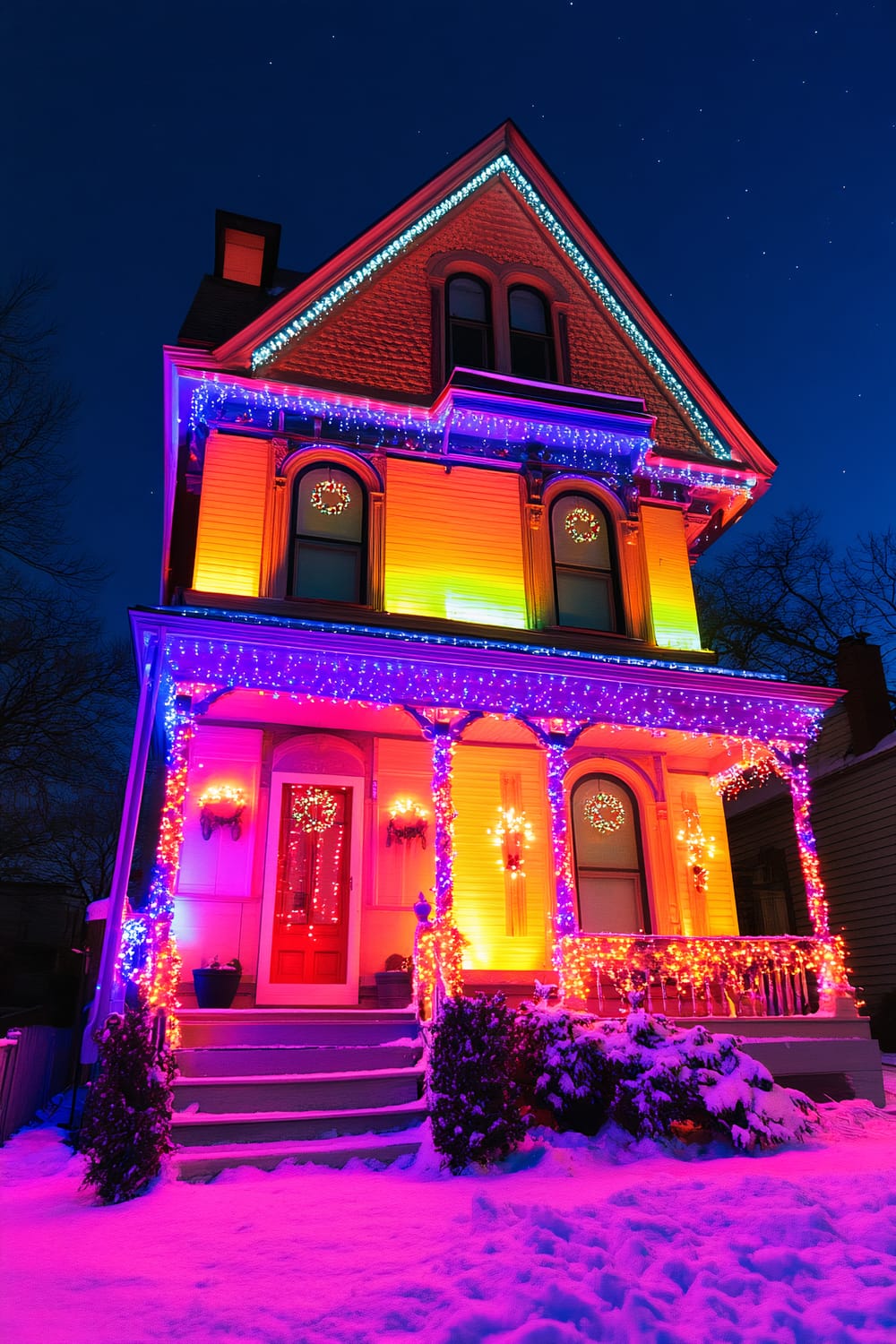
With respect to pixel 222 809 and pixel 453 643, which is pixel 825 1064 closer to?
pixel 453 643

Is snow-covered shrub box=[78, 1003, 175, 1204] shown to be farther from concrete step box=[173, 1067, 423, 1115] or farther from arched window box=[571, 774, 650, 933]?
arched window box=[571, 774, 650, 933]

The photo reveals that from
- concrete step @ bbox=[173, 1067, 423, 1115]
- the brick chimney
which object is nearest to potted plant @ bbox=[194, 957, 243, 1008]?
concrete step @ bbox=[173, 1067, 423, 1115]

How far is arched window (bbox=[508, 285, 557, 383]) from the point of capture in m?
14.2

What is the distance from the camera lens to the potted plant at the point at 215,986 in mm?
9352

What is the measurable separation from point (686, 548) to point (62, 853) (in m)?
26.1

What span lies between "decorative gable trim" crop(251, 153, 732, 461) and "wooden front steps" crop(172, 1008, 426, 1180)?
370 inches

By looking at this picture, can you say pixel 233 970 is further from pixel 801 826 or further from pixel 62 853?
pixel 62 853

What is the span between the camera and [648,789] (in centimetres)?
1261

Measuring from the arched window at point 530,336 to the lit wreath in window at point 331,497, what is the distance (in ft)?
11.1

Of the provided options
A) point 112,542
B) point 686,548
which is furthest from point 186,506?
point 112,542

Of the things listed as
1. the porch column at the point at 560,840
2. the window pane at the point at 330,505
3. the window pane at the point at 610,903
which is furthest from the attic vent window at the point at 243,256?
the window pane at the point at 610,903

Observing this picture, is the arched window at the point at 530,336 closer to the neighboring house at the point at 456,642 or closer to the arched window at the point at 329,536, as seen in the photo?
the neighboring house at the point at 456,642

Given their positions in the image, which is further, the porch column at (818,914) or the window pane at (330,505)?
the window pane at (330,505)

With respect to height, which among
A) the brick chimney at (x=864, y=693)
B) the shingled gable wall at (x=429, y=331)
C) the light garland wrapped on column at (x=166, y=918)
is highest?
the shingled gable wall at (x=429, y=331)
